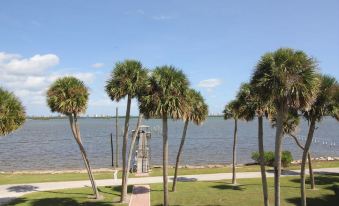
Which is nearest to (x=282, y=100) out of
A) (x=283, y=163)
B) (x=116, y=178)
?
(x=116, y=178)

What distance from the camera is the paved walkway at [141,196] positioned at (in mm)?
22953

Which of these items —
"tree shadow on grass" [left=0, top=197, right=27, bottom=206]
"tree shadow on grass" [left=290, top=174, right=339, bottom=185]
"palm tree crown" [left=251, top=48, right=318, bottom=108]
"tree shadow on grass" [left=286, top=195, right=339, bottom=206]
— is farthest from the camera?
"tree shadow on grass" [left=290, top=174, right=339, bottom=185]

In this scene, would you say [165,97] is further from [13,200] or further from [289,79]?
[13,200]

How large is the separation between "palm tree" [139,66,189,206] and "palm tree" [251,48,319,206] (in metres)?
4.88

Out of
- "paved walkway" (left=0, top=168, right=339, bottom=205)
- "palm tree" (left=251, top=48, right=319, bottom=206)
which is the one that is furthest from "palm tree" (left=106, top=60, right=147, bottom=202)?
"palm tree" (left=251, top=48, right=319, bottom=206)

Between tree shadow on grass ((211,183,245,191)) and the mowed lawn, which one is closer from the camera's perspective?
the mowed lawn

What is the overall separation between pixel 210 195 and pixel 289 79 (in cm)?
1087

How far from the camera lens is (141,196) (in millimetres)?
24781

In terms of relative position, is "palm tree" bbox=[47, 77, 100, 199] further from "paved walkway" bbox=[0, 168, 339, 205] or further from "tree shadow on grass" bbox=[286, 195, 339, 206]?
"tree shadow on grass" bbox=[286, 195, 339, 206]

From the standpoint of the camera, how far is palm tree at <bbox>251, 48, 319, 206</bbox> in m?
16.2

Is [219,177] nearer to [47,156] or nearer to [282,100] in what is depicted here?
[282,100]

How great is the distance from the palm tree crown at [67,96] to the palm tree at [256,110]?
972cm

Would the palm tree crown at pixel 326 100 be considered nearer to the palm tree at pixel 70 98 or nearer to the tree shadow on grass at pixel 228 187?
the tree shadow on grass at pixel 228 187

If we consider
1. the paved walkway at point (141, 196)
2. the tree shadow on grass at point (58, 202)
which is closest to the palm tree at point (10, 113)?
the tree shadow on grass at point (58, 202)
